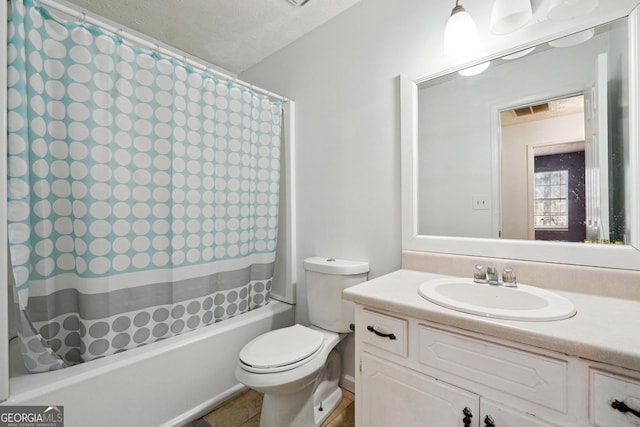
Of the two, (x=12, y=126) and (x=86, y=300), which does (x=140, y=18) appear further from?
(x=86, y=300)

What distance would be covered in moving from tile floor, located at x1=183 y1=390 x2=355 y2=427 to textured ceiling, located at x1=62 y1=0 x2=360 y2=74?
2.36m

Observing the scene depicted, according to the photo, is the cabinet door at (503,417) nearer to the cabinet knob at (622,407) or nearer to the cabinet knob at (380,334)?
the cabinet knob at (622,407)

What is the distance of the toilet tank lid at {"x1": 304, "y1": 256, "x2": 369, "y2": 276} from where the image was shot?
1.52 meters

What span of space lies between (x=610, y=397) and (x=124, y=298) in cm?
175

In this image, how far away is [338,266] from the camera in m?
1.53

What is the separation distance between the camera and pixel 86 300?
1.20 metres

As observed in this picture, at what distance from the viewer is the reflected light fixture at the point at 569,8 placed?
0.97m

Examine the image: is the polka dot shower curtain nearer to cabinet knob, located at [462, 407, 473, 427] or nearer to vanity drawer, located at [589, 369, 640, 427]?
cabinet knob, located at [462, 407, 473, 427]

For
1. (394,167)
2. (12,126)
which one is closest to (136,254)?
(12,126)

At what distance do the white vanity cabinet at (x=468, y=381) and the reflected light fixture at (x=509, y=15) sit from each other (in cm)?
120

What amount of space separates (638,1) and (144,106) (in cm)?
202

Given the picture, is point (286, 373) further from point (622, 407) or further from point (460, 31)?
point (460, 31)

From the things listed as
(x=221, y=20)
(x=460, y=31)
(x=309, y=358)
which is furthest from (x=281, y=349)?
(x=221, y=20)

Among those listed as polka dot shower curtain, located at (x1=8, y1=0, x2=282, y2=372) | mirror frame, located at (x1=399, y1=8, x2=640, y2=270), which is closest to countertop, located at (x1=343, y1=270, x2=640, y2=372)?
mirror frame, located at (x1=399, y1=8, x2=640, y2=270)
